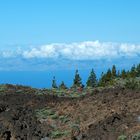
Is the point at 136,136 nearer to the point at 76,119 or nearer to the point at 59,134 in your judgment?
the point at 59,134

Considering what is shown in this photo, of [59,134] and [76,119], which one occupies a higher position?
[76,119]

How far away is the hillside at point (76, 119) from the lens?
25641mm

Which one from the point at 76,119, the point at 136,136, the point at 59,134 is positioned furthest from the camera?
the point at 76,119

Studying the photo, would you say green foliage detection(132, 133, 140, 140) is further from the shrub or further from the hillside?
the shrub

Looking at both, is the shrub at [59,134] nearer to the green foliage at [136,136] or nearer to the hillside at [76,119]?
the hillside at [76,119]

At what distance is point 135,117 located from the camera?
2655 centimetres

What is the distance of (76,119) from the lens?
95.4 ft

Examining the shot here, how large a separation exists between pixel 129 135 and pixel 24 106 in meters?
12.5

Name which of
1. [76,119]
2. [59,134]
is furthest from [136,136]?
[76,119]

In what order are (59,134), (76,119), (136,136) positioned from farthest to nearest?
(76,119) → (59,134) → (136,136)

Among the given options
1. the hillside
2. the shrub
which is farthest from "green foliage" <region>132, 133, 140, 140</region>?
the shrub

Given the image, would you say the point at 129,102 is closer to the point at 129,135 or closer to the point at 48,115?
the point at 48,115

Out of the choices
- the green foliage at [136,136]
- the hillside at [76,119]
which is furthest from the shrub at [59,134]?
the green foliage at [136,136]

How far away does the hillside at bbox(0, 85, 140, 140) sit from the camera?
25.6 meters
